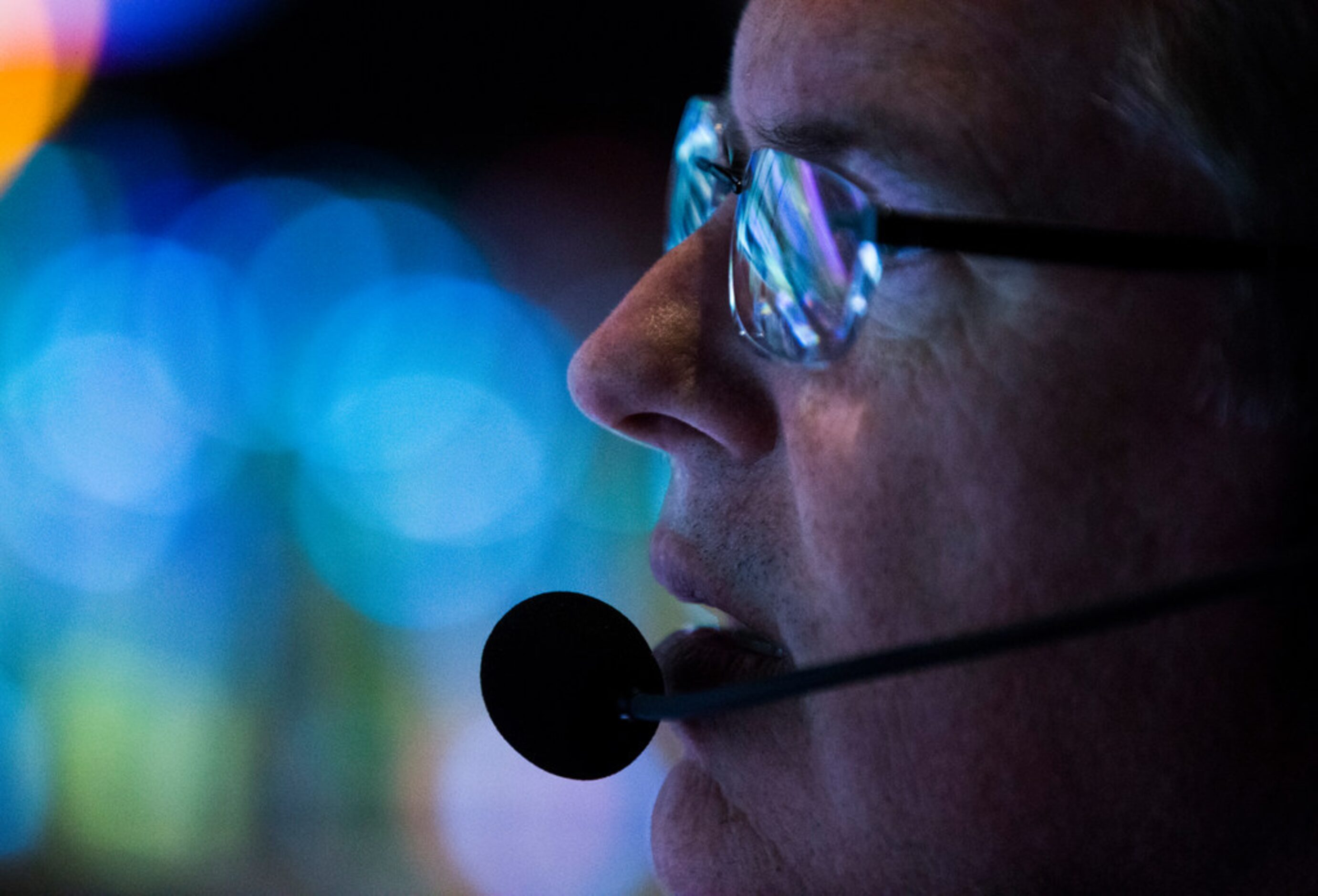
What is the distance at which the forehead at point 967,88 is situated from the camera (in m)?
0.74

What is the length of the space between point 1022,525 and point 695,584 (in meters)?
0.27

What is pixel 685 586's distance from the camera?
0.90 meters

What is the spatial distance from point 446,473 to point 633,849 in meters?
1.44

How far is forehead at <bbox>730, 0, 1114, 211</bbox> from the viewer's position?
2.43 ft

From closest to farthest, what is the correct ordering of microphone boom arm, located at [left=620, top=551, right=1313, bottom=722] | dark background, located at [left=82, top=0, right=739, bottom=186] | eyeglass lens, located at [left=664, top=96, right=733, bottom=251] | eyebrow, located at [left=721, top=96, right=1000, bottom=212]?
microphone boom arm, located at [left=620, top=551, right=1313, bottom=722]
eyebrow, located at [left=721, top=96, right=1000, bottom=212]
eyeglass lens, located at [left=664, top=96, right=733, bottom=251]
dark background, located at [left=82, top=0, right=739, bottom=186]

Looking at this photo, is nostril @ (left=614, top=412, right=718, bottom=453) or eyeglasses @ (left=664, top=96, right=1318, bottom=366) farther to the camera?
nostril @ (left=614, top=412, right=718, bottom=453)

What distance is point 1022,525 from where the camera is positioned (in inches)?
28.2

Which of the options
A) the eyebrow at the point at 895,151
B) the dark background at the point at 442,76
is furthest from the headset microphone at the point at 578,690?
the dark background at the point at 442,76

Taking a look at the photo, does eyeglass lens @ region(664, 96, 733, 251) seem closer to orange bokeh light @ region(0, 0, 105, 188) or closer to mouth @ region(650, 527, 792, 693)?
mouth @ region(650, 527, 792, 693)

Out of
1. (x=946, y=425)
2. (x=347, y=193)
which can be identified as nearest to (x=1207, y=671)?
(x=946, y=425)

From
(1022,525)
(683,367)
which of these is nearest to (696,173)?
(683,367)

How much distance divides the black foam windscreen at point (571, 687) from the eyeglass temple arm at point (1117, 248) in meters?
0.39

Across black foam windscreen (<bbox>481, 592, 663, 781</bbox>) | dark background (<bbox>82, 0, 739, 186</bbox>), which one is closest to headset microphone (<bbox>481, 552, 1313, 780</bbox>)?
black foam windscreen (<bbox>481, 592, 663, 781</bbox>)

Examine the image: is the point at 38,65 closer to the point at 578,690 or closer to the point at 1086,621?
the point at 578,690
